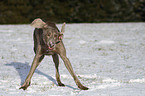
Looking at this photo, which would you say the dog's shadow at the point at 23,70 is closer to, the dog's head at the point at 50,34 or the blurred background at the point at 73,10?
the dog's head at the point at 50,34

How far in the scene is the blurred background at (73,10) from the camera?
164ft

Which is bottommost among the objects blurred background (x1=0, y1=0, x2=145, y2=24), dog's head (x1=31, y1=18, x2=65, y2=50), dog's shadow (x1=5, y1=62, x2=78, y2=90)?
blurred background (x1=0, y1=0, x2=145, y2=24)

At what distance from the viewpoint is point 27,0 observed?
197ft

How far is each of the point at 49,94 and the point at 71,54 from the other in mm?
8008

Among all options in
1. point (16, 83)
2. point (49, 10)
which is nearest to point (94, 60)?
point (16, 83)

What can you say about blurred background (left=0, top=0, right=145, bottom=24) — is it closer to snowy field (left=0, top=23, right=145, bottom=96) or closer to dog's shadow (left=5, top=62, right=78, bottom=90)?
snowy field (left=0, top=23, right=145, bottom=96)

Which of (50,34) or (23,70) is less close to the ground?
(50,34)

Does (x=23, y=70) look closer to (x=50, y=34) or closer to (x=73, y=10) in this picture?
(x=50, y=34)

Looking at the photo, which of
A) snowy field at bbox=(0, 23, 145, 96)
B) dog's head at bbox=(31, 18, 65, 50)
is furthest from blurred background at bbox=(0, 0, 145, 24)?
dog's head at bbox=(31, 18, 65, 50)

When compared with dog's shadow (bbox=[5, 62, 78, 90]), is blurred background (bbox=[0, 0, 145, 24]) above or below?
below

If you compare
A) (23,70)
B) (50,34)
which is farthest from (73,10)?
(50,34)

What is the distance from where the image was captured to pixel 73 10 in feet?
187

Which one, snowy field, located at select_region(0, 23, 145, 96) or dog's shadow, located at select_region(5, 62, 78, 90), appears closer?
snowy field, located at select_region(0, 23, 145, 96)

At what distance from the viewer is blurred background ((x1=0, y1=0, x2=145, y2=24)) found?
5009 centimetres
